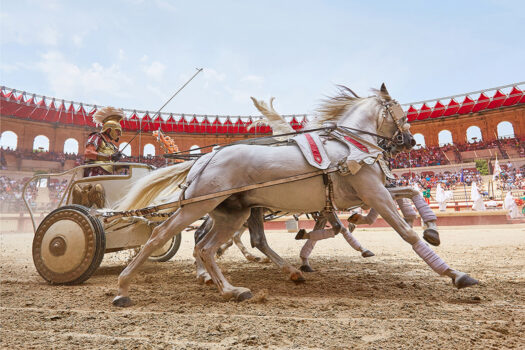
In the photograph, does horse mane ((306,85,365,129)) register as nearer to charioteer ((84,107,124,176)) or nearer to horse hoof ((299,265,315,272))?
horse hoof ((299,265,315,272))

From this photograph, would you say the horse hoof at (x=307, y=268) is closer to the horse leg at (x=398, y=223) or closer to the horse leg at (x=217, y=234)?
the horse leg at (x=217, y=234)

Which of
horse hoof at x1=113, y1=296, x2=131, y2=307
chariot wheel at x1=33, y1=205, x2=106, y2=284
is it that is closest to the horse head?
horse hoof at x1=113, y1=296, x2=131, y2=307

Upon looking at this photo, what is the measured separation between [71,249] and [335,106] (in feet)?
10.5

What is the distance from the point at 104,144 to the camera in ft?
14.0

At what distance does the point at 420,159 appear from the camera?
3155 cm

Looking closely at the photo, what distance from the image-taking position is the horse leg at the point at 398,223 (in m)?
2.42

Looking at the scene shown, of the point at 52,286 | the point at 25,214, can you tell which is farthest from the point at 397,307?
the point at 25,214

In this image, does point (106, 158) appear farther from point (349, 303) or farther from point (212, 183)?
point (349, 303)

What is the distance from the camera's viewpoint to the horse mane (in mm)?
3244

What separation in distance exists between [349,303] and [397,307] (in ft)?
1.09

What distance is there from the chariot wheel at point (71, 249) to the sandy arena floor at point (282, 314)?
0.49ft

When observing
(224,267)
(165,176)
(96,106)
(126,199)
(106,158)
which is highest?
(96,106)

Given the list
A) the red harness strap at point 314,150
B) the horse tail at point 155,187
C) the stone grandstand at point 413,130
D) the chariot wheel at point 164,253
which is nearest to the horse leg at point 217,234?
the horse tail at point 155,187

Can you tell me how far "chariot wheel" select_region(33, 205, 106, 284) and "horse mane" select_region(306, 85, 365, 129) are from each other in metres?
2.60
